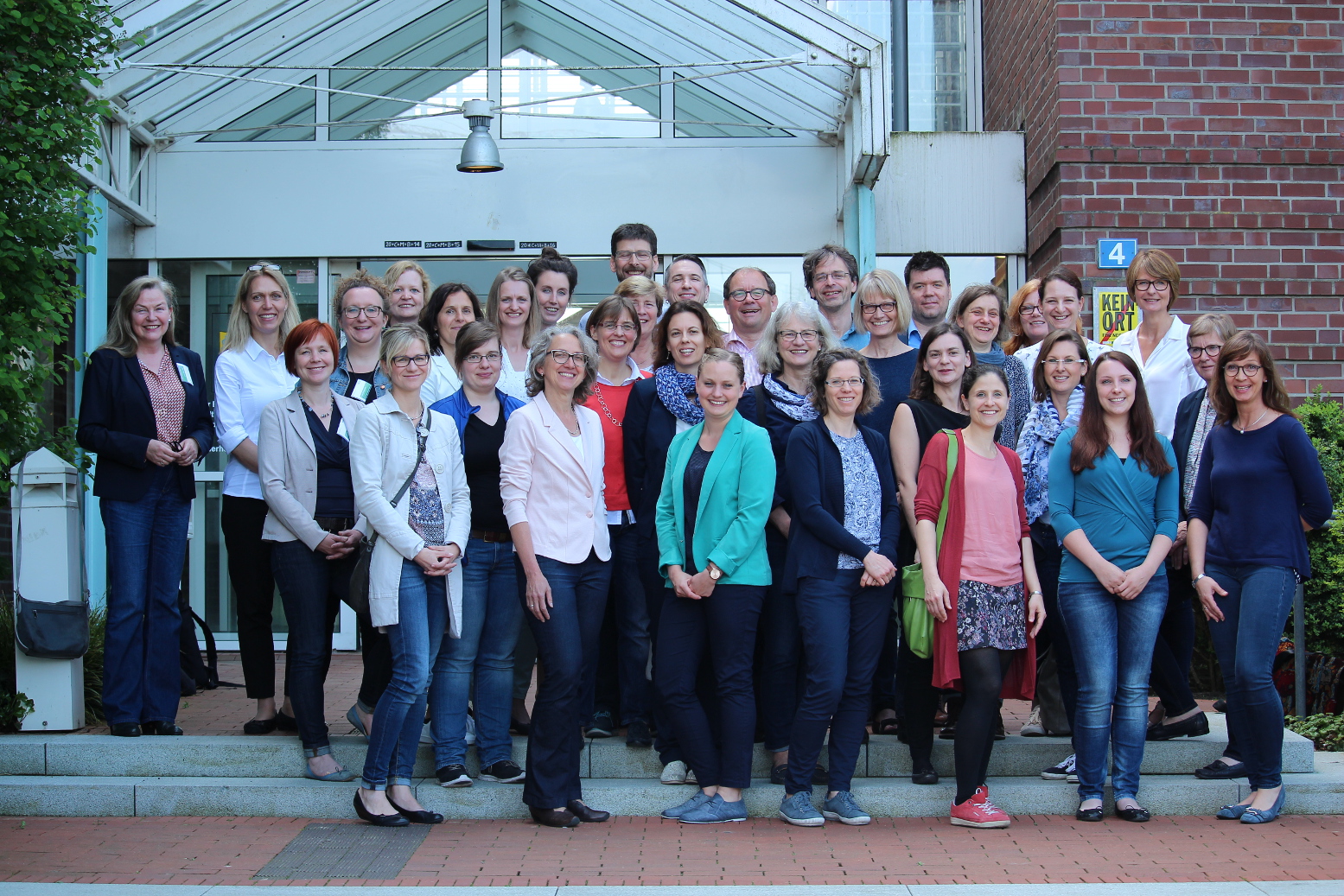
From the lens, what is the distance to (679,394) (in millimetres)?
5543

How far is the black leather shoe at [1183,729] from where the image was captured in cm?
584

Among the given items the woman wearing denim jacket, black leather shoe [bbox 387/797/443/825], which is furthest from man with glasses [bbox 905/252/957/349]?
black leather shoe [bbox 387/797/443/825]

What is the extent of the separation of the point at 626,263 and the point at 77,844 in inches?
145

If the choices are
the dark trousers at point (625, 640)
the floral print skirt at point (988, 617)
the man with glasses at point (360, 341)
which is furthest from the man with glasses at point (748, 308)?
the man with glasses at point (360, 341)

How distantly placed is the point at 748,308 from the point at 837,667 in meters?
A: 1.83

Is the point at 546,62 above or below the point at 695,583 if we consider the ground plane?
above

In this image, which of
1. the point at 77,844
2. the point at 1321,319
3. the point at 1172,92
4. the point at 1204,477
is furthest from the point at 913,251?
the point at 77,844

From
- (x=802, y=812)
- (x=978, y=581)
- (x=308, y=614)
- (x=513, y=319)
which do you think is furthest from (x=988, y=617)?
(x=308, y=614)

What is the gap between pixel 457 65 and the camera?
9.59 meters

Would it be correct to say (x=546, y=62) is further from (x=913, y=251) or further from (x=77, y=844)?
(x=77, y=844)

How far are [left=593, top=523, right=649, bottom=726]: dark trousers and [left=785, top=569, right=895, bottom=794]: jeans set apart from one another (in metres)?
0.77

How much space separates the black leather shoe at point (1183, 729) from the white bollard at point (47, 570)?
4973mm

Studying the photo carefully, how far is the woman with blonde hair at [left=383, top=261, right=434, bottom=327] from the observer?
6.36 metres

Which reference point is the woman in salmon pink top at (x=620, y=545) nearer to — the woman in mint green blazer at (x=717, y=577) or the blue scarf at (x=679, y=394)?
the blue scarf at (x=679, y=394)
